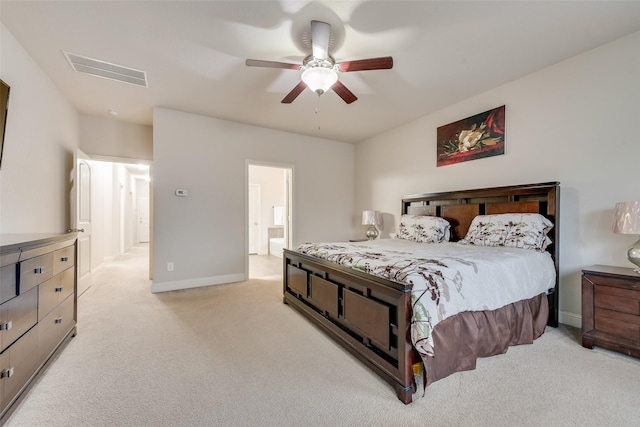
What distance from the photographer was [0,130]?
2.02m

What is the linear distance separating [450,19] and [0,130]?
141 inches

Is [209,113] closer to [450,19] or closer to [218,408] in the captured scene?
[450,19]

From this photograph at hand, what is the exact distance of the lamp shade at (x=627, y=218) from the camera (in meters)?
2.05

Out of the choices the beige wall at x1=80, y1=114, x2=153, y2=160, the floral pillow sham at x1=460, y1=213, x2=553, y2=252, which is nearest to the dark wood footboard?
the floral pillow sham at x1=460, y1=213, x2=553, y2=252

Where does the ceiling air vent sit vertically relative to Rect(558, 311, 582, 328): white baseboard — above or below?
above

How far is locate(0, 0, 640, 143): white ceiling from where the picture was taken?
2.07m

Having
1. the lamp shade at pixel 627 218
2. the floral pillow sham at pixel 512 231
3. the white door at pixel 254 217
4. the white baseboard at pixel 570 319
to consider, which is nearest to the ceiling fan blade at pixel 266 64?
the floral pillow sham at pixel 512 231

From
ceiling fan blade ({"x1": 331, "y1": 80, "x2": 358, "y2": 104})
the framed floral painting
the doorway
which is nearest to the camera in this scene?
ceiling fan blade ({"x1": 331, "y1": 80, "x2": 358, "y2": 104})

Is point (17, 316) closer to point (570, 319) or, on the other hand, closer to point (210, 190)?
point (210, 190)

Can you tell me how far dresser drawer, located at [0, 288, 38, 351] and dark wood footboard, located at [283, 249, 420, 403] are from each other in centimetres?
202

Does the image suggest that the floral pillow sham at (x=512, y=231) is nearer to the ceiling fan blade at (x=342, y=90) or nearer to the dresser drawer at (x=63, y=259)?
the ceiling fan blade at (x=342, y=90)

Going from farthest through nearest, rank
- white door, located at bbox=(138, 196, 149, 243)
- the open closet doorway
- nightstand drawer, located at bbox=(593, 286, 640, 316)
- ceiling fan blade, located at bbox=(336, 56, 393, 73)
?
white door, located at bbox=(138, 196, 149, 243)
the open closet doorway
ceiling fan blade, located at bbox=(336, 56, 393, 73)
nightstand drawer, located at bbox=(593, 286, 640, 316)

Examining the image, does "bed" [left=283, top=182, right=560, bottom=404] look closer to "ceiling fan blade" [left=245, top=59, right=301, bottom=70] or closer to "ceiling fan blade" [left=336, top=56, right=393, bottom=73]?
"ceiling fan blade" [left=336, top=56, right=393, bottom=73]

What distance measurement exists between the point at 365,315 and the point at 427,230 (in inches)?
79.3
